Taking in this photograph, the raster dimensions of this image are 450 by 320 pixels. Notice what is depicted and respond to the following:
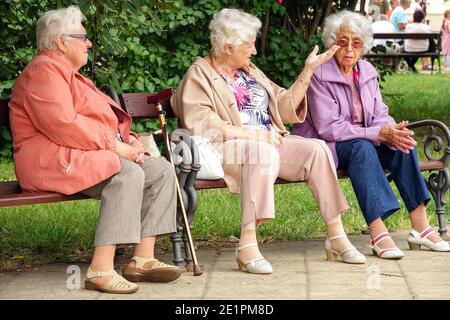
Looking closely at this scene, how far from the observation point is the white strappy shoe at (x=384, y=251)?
636 cm

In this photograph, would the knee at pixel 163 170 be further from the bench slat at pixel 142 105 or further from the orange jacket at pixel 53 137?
the bench slat at pixel 142 105

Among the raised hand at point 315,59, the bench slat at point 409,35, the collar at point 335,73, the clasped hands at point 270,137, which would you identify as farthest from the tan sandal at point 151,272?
the bench slat at point 409,35

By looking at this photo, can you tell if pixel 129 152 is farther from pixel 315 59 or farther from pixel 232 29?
pixel 315 59

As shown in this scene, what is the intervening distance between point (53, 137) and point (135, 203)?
51 cm

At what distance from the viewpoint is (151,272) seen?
5.74m

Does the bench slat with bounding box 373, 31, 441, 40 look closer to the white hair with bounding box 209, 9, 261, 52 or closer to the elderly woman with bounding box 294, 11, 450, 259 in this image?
the elderly woman with bounding box 294, 11, 450, 259

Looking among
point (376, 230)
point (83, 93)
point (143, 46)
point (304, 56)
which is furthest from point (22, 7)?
point (304, 56)

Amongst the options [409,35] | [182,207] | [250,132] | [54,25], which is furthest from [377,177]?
[409,35]

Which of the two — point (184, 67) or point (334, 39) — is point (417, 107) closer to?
point (184, 67)

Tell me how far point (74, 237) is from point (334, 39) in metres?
1.99

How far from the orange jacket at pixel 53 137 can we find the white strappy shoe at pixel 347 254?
140 cm

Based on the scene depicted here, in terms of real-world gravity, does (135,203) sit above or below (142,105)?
below

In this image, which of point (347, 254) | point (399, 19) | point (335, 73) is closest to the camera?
point (347, 254)

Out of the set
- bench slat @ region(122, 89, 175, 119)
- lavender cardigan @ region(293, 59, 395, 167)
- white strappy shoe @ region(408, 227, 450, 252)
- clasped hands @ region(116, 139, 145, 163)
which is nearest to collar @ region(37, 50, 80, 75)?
clasped hands @ region(116, 139, 145, 163)
